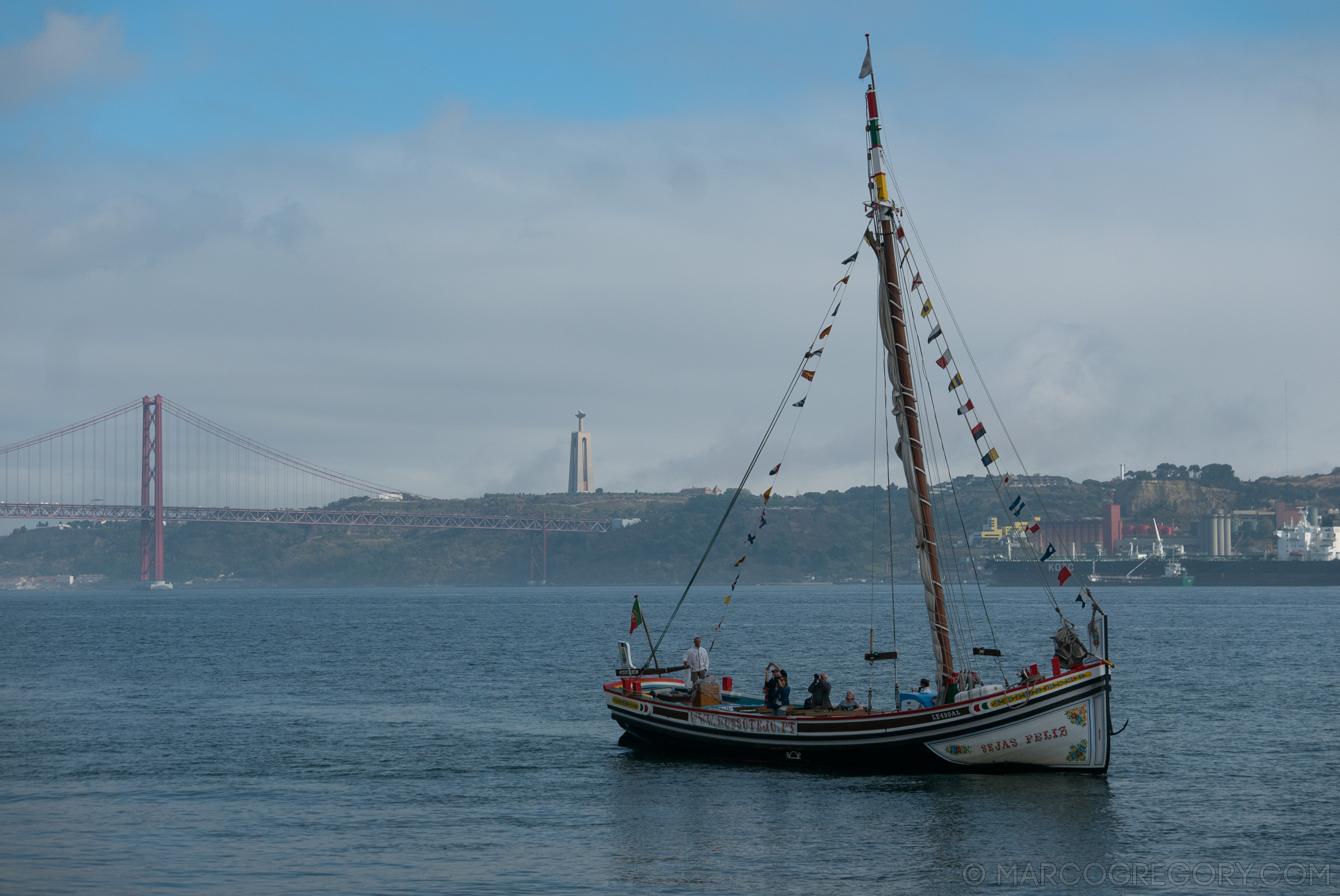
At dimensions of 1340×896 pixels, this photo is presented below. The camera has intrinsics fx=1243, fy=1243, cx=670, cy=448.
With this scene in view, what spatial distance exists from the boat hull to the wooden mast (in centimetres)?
195

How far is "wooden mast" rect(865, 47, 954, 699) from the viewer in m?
30.1

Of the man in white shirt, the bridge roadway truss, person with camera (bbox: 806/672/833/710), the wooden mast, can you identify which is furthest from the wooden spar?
the bridge roadway truss

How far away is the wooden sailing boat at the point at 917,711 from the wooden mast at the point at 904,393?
3 cm

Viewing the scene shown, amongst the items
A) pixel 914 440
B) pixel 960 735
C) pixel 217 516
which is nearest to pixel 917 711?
pixel 960 735

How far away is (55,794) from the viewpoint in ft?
93.0

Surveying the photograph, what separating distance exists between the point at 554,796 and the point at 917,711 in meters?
8.47

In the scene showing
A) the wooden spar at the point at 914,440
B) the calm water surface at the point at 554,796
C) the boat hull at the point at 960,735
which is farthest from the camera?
the wooden spar at the point at 914,440

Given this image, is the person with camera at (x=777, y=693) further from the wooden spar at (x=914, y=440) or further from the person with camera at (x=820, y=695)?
the wooden spar at (x=914, y=440)

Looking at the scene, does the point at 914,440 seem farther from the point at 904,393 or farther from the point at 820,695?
the point at 820,695

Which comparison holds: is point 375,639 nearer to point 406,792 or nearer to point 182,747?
point 182,747

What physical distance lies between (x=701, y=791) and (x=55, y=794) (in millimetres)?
14744

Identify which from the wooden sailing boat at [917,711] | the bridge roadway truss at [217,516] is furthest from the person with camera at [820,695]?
the bridge roadway truss at [217,516]

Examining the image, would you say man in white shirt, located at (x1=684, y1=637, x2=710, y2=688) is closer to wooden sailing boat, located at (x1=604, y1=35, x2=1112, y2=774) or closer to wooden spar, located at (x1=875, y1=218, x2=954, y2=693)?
wooden sailing boat, located at (x1=604, y1=35, x2=1112, y2=774)

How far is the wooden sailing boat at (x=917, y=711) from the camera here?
27.5 m
